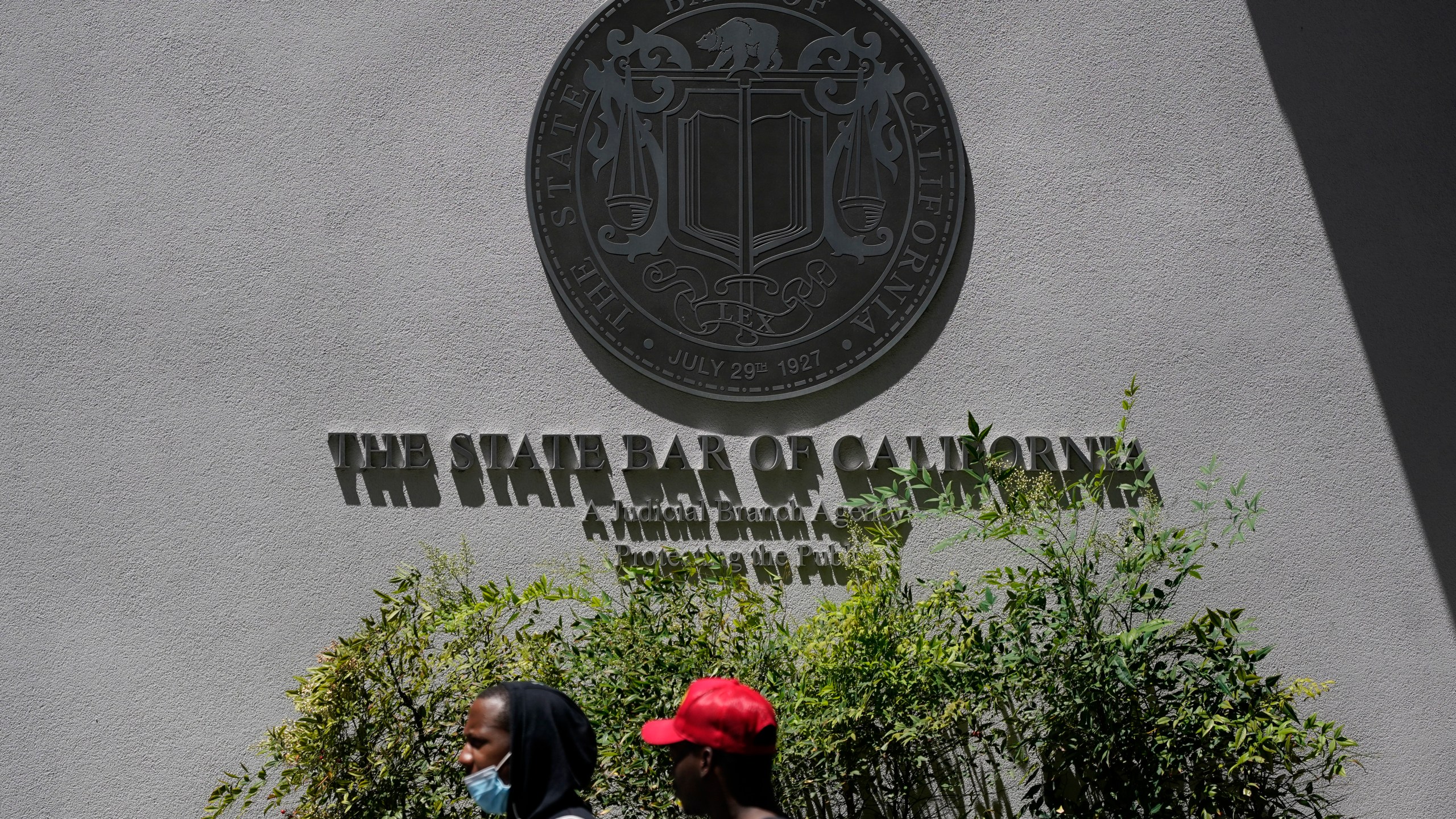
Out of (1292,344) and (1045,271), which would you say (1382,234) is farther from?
(1045,271)

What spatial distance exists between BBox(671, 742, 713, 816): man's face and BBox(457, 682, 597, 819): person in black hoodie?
229 millimetres

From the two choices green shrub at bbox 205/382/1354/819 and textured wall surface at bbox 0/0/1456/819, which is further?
textured wall surface at bbox 0/0/1456/819

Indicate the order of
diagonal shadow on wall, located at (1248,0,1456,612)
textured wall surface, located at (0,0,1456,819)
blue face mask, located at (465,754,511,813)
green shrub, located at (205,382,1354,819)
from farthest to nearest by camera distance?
diagonal shadow on wall, located at (1248,0,1456,612) → textured wall surface, located at (0,0,1456,819) → green shrub, located at (205,382,1354,819) → blue face mask, located at (465,754,511,813)

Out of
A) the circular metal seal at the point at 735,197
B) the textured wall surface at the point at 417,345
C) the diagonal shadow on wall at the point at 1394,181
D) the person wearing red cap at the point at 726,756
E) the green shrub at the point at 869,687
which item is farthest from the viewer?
the diagonal shadow on wall at the point at 1394,181

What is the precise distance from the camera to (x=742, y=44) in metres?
4.67

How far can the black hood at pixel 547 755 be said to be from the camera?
8.29ft

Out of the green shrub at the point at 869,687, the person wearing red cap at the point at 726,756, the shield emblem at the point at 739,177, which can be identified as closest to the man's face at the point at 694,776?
the person wearing red cap at the point at 726,756

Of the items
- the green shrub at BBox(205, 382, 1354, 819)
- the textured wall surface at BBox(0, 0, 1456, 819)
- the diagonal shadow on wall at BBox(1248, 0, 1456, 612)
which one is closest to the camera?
the green shrub at BBox(205, 382, 1354, 819)

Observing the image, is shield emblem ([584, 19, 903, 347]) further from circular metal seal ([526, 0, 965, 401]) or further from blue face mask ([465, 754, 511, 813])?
blue face mask ([465, 754, 511, 813])

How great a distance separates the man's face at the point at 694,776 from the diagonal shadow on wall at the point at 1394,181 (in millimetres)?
3701

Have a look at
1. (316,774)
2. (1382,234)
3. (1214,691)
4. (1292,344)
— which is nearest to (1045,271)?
(1292,344)

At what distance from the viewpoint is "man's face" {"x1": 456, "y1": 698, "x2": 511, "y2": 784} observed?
267 cm

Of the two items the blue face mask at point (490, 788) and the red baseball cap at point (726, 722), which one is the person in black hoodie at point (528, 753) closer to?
the blue face mask at point (490, 788)

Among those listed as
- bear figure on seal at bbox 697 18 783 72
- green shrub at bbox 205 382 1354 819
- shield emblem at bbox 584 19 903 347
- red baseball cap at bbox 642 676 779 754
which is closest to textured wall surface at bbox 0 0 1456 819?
shield emblem at bbox 584 19 903 347
